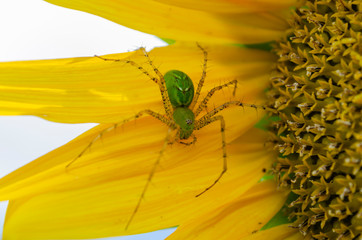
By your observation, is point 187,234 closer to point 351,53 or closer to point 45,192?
point 45,192

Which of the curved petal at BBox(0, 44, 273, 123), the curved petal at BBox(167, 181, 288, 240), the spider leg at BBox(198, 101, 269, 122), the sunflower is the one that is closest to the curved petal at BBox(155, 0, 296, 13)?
the sunflower

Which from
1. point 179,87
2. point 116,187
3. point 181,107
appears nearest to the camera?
point 116,187

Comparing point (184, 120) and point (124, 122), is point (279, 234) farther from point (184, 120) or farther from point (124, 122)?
point (124, 122)

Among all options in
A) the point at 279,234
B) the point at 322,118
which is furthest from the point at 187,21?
the point at 279,234

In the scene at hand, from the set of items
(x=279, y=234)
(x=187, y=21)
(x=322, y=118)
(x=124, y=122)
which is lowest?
(x=279, y=234)

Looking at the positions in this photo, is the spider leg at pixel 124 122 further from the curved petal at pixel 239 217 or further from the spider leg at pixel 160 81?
the curved petal at pixel 239 217

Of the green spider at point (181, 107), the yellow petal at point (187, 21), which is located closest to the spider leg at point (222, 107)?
the green spider at point (181, 107)

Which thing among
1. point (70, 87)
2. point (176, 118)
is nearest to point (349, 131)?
point (176, 118)
